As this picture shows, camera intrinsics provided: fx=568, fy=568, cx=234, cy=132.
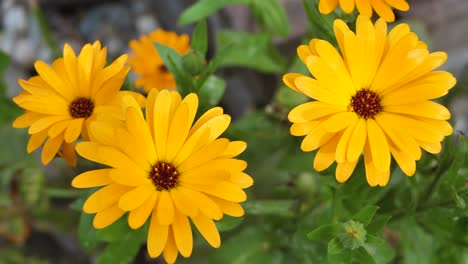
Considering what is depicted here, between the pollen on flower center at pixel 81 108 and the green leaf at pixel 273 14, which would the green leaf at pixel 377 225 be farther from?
the green leaf at pixel 273 14

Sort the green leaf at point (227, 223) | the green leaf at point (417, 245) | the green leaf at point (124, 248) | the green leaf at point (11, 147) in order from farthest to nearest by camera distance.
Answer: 1. the green leaf at point (11, 147)
2. the green leaf at point (417, 245)
3. the green leaf at point (124, 248)
4. the green leaf at point (227, 223)

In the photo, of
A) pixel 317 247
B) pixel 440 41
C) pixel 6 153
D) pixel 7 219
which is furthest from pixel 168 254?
pixel 440 41

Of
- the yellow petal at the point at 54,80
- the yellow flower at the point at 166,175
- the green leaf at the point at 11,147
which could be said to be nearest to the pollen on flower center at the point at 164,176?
the yellow flower at the point at 166,175

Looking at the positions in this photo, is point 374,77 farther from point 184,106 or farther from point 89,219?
point 89,219

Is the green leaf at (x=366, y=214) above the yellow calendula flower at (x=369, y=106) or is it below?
below

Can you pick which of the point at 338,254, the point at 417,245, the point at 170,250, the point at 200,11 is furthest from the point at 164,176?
the point at 417,245

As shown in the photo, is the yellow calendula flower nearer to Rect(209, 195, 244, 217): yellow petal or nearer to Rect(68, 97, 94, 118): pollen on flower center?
Rect(209, 195, 244, 217): yellow petal

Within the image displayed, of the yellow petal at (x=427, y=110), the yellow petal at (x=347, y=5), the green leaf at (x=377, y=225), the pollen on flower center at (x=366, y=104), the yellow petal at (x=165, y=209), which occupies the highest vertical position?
the yellow petal at (x=347, y=5)

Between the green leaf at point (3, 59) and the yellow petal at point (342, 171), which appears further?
the green leaf at point (3, 59)
